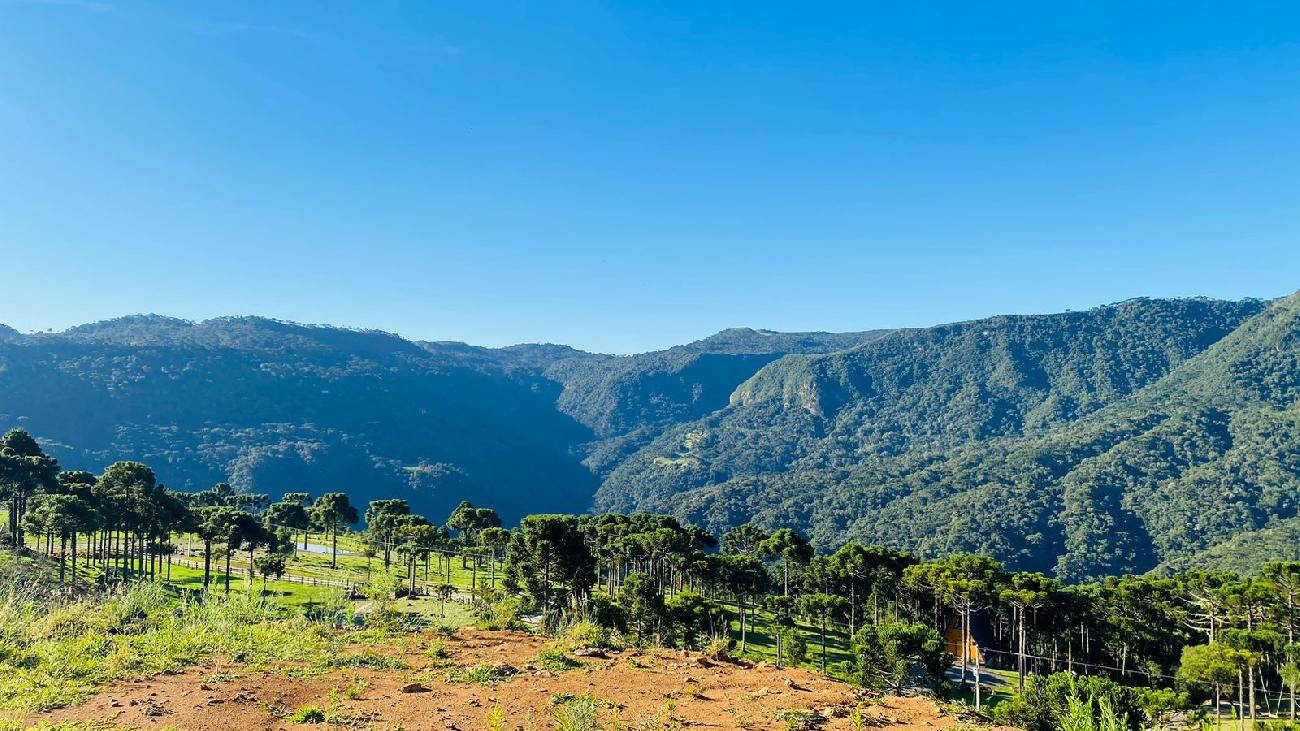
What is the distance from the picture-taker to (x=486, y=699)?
14984 millimetres

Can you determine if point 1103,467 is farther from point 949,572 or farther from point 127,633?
point 127,633

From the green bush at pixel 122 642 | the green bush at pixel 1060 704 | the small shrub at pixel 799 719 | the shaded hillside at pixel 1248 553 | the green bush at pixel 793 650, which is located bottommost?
the shaded hillside at pixel 1248 553

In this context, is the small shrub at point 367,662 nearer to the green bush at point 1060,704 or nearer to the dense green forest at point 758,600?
the dense green forest at point 758,600

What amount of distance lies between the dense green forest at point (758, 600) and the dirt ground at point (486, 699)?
2882 mm

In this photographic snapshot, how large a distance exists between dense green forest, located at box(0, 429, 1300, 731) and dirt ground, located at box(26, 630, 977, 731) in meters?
2.88

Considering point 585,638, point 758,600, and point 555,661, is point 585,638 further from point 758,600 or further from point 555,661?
point 758,600

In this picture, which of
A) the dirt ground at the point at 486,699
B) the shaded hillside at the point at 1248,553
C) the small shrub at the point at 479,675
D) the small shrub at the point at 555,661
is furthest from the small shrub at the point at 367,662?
the shaded hillside at the point at 1248,553

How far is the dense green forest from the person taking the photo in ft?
94.8

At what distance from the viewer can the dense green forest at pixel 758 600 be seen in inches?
1137

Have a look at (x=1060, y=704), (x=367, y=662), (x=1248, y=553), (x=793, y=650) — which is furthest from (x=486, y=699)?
(x=1248, y=553)

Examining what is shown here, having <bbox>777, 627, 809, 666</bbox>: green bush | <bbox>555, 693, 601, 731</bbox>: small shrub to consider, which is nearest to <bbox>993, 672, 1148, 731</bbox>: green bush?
<bbox>555, 693, 601, 731</bbox>: small shrub

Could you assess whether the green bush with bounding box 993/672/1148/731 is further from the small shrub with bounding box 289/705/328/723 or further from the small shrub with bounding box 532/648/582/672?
the small shrub with bounding box 289/705/328/723

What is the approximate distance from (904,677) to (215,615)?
30025 mm

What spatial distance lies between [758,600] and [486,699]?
50.9 m
